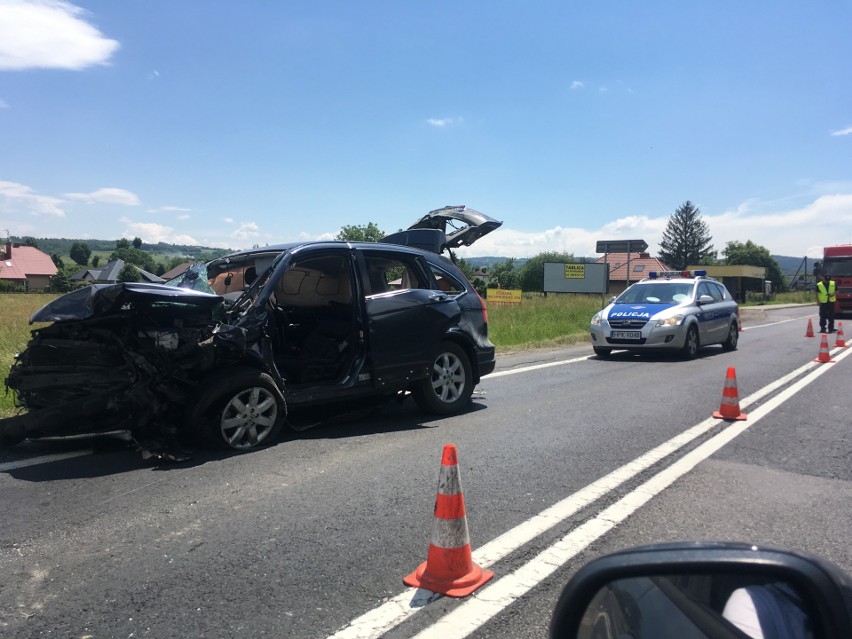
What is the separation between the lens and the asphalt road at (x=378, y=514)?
3.18 meters

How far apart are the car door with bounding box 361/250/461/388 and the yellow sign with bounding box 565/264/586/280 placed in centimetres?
5383

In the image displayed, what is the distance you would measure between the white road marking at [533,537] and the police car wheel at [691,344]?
7.28m

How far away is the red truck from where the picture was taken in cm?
3083

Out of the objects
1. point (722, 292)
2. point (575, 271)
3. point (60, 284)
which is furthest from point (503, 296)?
point (60, 284)

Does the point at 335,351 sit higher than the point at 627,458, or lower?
higher

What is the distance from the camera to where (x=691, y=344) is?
13.8m

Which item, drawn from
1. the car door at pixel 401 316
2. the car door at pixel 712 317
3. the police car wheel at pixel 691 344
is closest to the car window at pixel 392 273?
the car door at pixel 401 316

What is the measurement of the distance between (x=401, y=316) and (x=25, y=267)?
84116 mm

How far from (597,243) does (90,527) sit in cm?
2000

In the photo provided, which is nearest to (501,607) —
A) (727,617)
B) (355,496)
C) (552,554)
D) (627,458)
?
(552,554)

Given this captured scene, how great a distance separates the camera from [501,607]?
10.5 ft

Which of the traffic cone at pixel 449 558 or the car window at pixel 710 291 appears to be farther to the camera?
the car window at pixel 710 291

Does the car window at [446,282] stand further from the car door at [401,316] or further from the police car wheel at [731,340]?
the police car wheel at [731,340]

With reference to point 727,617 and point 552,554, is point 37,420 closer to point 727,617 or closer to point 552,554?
point 552,554
